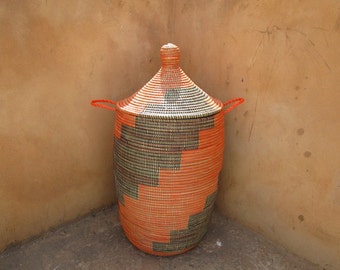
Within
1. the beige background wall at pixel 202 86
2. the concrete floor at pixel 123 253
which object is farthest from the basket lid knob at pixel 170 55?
the concrete floor at pixel 123 253

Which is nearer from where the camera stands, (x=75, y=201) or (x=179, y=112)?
(x=179, y=112)

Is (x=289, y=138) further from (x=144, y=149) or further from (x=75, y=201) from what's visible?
(x=75, y=201)

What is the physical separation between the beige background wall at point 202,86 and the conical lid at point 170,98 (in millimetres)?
377

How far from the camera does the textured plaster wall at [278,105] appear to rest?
1544 millimetres

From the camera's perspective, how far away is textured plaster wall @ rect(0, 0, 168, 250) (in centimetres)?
167

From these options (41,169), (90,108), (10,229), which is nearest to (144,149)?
(90,108)

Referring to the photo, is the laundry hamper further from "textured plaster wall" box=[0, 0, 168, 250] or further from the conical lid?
"textured plaster wall" box=[0, 0, 168, 250]

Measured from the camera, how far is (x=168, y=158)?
1557 mm

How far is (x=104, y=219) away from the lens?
2199 mm

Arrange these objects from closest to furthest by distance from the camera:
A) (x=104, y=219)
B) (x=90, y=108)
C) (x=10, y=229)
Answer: (x=10, y=229), (x=90, y=108), (x=104, y=219)

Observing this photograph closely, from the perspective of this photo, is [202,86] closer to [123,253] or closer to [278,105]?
[278,105]

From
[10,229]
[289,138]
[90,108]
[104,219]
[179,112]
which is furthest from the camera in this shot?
[104,219]

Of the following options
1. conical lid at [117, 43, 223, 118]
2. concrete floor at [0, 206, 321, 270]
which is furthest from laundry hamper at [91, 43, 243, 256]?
concrete floor at [0, 206, 321, 270]

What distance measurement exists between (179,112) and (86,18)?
34.6 inches
